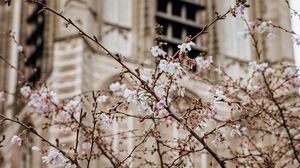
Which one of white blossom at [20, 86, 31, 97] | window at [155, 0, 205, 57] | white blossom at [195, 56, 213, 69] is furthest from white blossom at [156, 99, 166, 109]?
window at [155, 0, 205, 57]

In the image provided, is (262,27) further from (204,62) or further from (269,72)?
(269,72)

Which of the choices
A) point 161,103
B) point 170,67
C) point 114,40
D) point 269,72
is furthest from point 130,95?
point 114,40

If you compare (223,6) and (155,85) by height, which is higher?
(223,6)

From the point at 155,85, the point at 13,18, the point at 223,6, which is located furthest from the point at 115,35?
the point at 155,85

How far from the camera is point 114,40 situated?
1833 cm

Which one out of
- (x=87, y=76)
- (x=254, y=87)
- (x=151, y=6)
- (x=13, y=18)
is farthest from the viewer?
(x=13, y=18)

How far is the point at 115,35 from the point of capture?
60.3 feet

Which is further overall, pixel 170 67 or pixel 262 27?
pixel 262 27

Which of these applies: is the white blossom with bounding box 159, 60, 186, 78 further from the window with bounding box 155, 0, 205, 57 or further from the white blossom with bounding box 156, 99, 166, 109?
→ the window with bounding box 155, 0, 205, 57

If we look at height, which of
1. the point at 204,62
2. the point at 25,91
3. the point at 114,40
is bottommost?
the point at 204,62

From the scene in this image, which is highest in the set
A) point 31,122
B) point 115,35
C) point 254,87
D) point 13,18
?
point 13,18

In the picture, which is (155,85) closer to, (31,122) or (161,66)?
(161,66)

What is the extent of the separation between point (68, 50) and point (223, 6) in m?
3.32

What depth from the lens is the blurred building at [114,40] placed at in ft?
57.3
